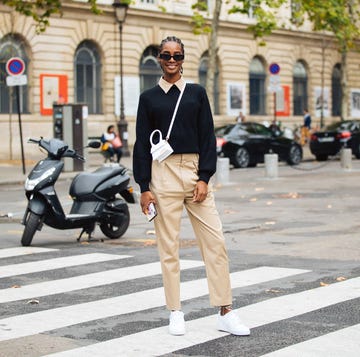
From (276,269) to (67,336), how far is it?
3437 millimetres

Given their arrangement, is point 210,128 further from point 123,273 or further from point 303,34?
point 303,34

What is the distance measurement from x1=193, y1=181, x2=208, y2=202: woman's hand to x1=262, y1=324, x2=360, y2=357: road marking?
1105 mm

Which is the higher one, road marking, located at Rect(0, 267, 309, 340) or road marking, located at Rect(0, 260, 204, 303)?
road marking, located at Rect(0, 267, 309, 340)

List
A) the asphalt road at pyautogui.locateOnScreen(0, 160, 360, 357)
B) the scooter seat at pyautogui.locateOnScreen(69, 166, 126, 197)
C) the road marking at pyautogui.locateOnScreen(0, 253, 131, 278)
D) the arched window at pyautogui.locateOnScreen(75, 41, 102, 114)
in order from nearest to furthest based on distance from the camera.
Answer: the asphalt road at pyautogui.locateOnScreen(0, 160, 360, 357), the road marking at pyautogui.locateOnScreen(0, 253, 131, 278), the scooter seat at pyautogui.locateOnScreen(69, 166, 126, 197), the arched window at pyautogui.locateOnScreen(75, 41, 102, 114)

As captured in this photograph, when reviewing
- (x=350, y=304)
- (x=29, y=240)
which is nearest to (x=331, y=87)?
(x=29, y=240)

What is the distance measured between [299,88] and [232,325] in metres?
48.9

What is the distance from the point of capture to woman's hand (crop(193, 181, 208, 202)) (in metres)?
6.89

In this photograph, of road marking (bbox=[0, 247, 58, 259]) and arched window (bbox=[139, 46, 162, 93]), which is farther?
arched window (bbox=[139, 46, 162, 93])

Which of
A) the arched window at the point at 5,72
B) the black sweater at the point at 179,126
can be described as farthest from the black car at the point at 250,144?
the black sweater at the point at 179,126

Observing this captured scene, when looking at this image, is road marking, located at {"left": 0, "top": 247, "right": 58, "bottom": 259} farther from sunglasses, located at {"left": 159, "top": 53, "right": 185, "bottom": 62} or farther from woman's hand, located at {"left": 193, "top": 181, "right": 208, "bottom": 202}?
sunglasses, located at {"left": 159, "top": 53, "right": 185, "bottom": 62}

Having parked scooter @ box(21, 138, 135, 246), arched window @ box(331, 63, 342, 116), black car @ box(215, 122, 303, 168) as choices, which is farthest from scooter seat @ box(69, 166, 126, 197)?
arched window @ box(331, 63, 342, 116)

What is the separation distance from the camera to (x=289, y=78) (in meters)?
54.0

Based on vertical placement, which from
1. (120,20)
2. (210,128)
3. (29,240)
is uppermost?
(120,20)

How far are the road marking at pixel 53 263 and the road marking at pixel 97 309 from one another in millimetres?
1730
